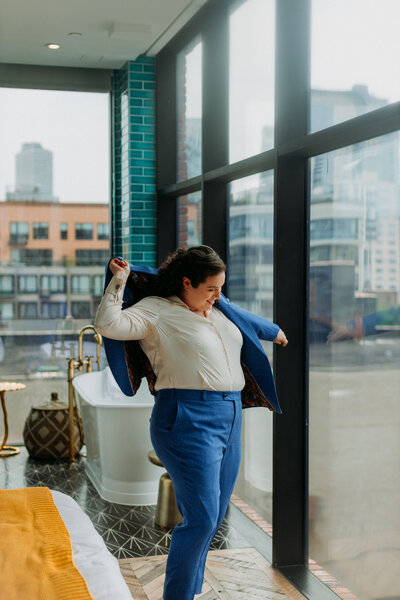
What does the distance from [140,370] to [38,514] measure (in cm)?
88

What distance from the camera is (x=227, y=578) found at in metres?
3.39

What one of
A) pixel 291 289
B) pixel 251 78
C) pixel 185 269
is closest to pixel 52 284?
pixel 251 78

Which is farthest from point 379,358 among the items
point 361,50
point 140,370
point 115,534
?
point 115,534

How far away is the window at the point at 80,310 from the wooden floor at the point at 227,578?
2.78 m

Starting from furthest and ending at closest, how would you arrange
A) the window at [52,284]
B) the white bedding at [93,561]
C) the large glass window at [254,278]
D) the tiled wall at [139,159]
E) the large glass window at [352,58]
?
the window at [52,284], the tiled wall at [139,159], the large glass window at [254,278], the large glass window at [352,58], the white bedding at [93,561]

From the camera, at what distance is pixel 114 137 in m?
6.02

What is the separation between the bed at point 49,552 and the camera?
182 cm

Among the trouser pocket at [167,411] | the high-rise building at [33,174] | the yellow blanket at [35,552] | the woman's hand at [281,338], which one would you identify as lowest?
the yellow blanket at [35,552]

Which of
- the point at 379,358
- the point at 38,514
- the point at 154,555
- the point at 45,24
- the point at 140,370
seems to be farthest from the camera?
the point at 45,24

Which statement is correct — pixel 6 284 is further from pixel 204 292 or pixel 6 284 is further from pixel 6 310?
pixel 204 292

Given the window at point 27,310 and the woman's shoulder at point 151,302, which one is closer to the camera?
the woman's shoulder at point 151,302

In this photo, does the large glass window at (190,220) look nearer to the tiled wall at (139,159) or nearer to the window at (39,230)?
the tiled wall at (139,159)

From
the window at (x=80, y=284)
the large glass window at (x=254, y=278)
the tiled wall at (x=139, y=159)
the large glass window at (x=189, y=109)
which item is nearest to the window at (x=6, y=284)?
the window at (x=80, y=284)

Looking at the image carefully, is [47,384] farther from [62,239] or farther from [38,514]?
[38,514]
